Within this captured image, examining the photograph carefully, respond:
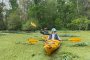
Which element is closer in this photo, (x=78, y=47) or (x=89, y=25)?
(x=78, y=47)

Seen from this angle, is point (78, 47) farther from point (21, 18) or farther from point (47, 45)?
point (21, 18)

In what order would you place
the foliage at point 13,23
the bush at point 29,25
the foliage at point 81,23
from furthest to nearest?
the foliage at point 13,23
the foliage at point 81,23
the bush at point 29,25

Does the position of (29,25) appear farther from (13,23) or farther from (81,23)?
(81,23)

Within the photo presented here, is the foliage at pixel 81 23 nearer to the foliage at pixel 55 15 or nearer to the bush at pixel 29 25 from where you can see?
the foliage at pixel 55 15

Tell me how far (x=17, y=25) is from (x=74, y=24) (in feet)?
27.5

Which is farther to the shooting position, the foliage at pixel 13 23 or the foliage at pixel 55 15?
the foliage at pixel 55 15

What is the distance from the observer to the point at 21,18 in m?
44.4

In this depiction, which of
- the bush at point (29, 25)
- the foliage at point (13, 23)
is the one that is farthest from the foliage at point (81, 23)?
the foliage at point (13, 23)

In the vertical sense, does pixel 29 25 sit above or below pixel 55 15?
below

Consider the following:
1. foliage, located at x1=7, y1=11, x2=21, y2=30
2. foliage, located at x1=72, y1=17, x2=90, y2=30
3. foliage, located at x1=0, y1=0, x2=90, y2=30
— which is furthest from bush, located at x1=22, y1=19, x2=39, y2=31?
foliage, located at x1=72, y1=17, x2=90, y2=30

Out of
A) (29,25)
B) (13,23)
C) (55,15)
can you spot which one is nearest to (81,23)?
(55,15)

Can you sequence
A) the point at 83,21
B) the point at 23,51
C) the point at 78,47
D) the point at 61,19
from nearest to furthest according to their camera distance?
1. the point at 23,51
2. the point at 78,47
3. the point at 83,21
4. the point at 61,19

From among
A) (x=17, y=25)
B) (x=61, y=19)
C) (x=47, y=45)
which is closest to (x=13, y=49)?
(x=47, y=45)

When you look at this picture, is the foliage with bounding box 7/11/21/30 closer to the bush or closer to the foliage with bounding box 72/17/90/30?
the bush
